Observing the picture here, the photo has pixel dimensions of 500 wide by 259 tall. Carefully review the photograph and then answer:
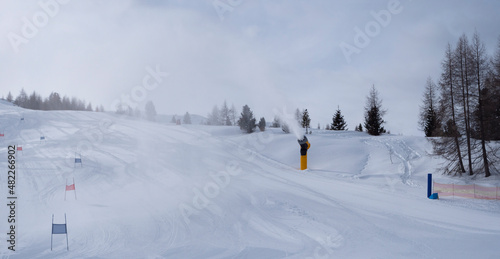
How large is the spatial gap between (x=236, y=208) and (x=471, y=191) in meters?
12.0

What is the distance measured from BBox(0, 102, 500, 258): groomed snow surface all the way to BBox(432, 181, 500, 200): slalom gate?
92cm

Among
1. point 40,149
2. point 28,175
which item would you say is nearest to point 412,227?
point 28,175

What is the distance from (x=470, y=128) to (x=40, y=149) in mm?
32215

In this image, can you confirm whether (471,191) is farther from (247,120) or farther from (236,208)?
(247,120)

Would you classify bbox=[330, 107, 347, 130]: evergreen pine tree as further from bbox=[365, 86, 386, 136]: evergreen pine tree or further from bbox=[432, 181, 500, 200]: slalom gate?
bbox=[432, 181, 500, 200]: slalom gate

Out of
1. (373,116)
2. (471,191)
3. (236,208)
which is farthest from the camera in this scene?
(373,116)

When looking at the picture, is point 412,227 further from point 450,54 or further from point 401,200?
point 450,54

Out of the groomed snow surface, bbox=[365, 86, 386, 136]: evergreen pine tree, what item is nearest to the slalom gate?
the groomed snow surface

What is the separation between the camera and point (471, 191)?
14.4m

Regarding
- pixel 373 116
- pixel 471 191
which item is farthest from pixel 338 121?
pixel 471 191

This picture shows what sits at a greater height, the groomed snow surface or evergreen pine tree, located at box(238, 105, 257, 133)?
evergreen pine tree, located at box(238, 105, 257, 133)

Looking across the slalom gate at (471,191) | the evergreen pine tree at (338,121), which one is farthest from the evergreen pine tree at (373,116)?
the slalom gate at (471,191)

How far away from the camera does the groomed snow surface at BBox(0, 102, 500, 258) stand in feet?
26.4

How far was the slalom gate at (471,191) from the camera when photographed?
Answer: 1390 cm
